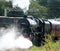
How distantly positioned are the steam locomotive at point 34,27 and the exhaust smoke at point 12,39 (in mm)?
192

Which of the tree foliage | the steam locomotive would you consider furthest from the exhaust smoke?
the tree foliage

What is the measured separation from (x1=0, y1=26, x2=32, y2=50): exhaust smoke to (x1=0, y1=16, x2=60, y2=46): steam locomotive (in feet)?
0.63

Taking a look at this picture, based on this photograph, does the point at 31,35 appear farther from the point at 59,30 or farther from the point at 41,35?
the point at 59,30

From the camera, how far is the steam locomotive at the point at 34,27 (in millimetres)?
12266

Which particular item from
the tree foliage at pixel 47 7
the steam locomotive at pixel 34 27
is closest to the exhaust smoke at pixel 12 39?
the steam locomotive at pixel 34 27

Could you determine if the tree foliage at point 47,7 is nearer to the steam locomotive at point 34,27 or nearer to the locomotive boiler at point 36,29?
the steam locomotive at point 34,27

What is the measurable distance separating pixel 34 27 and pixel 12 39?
94cm

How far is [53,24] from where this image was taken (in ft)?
42.9

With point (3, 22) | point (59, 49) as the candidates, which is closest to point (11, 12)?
point (3, 22)

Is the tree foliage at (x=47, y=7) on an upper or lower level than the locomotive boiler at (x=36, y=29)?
lower

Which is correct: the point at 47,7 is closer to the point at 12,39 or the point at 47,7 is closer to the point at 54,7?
the point at 54,7

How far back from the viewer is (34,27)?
40.7 feet

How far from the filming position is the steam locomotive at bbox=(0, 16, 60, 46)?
40.2 feet

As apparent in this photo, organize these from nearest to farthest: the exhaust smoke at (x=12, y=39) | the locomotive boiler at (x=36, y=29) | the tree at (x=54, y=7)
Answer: the exhaust smoke at (x=12, y=39) < the locomotive boiler at (x=36, y=29) < the tree at (x=54, y=7)
